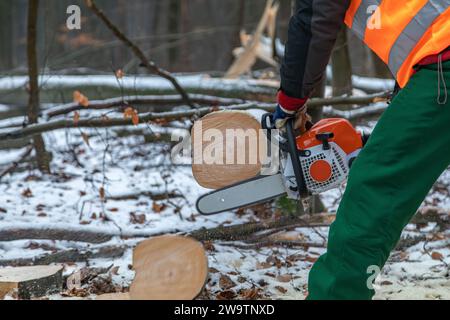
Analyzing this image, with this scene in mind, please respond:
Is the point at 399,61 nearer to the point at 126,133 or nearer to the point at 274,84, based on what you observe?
the point at 274,84

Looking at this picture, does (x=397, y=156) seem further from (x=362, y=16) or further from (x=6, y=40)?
(x=6, y=40)

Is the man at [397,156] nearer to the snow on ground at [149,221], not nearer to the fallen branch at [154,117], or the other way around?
the snow on ground at [149,221]

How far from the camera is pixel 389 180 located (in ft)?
6.93

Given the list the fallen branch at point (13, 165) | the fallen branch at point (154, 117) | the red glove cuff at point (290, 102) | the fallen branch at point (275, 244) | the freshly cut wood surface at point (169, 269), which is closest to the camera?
the freshly cut wood surface at point (169, 269)

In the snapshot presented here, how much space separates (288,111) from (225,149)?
460mm

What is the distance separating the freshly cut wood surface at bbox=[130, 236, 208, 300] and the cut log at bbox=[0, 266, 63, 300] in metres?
0.63

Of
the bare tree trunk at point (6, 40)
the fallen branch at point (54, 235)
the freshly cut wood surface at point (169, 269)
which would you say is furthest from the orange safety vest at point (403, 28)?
the bare tree trunk at point (6, 40)

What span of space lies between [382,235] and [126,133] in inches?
185

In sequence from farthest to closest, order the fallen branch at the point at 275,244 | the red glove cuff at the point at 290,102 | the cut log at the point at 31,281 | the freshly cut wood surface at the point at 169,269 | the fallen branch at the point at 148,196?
the fallen branch at the point at 148,196 < the fallen branch at the point at 275,244 < the cut log at the point at 31,281 < the red glove cuff at the point at 290,102 < the freshly cut wood surface at the point at 169,269

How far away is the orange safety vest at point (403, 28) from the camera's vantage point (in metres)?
2.09

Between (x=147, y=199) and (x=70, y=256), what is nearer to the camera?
(x=70, y=256)

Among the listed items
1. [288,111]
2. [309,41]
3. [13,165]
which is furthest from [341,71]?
[309,41]

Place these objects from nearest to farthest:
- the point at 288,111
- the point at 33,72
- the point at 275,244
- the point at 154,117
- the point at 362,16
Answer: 1. the point at 362,16
2. the point at 288,111
3. the point at 275,244
4. the point at 154,117
5. the point at 33,72

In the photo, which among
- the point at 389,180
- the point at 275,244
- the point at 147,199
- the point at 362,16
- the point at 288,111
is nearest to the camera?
the point at 389,180
